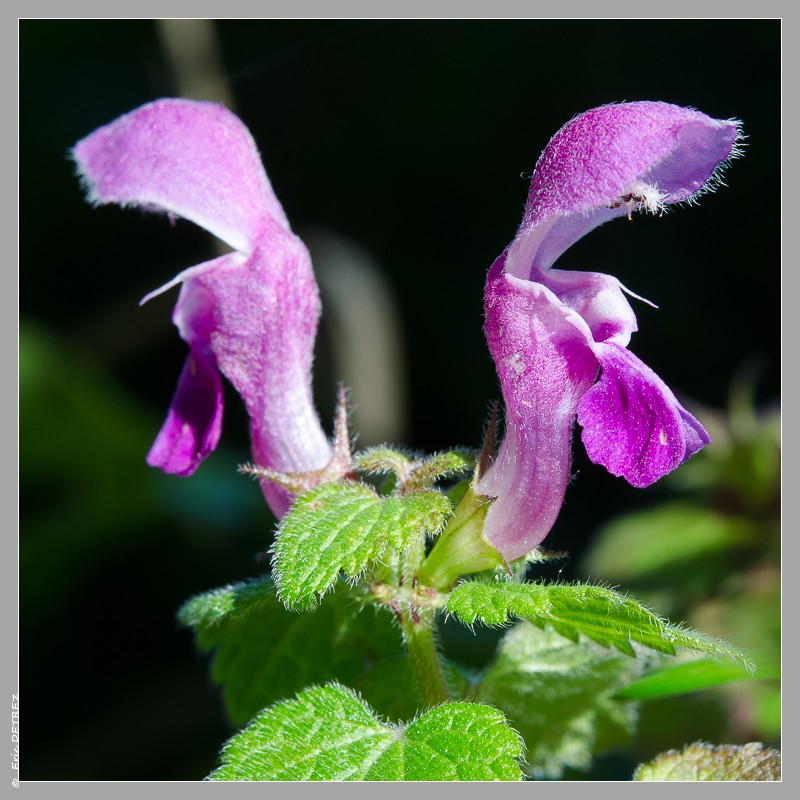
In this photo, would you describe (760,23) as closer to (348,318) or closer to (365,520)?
(348,318)

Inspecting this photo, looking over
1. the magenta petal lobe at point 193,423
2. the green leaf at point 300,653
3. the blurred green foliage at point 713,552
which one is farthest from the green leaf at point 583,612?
the blurred green foliage at point 713,552

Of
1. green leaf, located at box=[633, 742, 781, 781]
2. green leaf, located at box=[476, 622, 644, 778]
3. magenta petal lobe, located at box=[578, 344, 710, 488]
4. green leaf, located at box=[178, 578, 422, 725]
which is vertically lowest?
green leaf, located at box=[476, 622, 644, 778]

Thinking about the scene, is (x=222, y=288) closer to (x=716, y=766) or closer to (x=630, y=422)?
(x=630, y=422)

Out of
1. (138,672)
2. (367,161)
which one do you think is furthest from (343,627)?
(367,161)

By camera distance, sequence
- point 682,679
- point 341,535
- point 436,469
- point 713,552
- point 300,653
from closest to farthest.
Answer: point 341,535
point 436,469
point 682,679
point 300,653
point 713,552

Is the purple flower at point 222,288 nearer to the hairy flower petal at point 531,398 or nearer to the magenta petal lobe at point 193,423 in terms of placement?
the magenta petal lobe at point 193,423

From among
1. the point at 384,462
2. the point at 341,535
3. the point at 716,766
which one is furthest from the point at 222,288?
the point at 716,766

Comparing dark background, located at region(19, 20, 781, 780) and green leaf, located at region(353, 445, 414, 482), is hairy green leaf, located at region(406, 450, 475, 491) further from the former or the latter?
dark background, located at region(19, 20, 781, 780)

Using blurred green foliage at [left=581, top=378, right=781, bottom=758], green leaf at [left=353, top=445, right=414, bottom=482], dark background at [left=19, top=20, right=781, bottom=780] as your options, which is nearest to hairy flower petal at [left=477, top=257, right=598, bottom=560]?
green leaf at [left=353, top=445, right=414, bottom=482]
